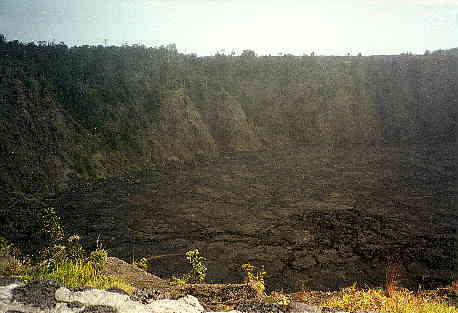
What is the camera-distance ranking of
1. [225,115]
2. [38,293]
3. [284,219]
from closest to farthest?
[38,293] < [284,219] < [225,115]

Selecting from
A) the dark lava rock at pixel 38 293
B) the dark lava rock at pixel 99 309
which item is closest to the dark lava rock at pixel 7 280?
the dark lava rock at pixel 38 293


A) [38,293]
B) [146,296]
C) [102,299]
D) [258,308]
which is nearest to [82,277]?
[38,293]

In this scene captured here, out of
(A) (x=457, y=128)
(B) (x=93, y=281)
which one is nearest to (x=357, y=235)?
(B) (x=93, y=281)

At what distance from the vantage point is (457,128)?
3650cm

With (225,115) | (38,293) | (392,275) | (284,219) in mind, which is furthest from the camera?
(225,115)

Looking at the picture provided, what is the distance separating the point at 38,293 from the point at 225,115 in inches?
1070

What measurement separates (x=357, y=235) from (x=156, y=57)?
24.0 meters

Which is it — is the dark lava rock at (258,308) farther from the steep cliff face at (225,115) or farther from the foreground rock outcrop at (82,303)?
the steep cliff face at (225,115)

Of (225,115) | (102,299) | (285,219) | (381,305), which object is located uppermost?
(225,115)

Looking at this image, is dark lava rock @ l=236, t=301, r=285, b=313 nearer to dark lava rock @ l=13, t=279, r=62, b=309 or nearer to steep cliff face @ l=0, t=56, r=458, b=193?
dark lava rock @ l=13, t=279, r=62, b=309

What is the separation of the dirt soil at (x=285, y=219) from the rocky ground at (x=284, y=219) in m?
0.04

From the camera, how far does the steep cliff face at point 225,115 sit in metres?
20.8

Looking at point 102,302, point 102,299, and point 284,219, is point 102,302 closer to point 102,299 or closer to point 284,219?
point 102,299

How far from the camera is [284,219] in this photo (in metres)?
15.5
